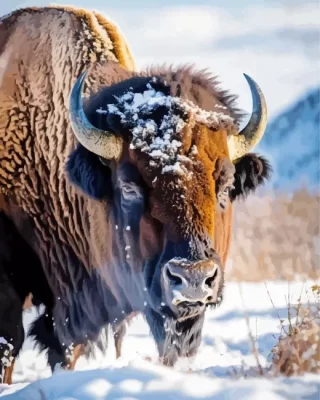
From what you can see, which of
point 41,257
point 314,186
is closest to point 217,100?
point 314,186

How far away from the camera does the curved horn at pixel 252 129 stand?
240 cm

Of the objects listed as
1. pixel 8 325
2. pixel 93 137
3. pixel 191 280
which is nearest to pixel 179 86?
pixel 93 137

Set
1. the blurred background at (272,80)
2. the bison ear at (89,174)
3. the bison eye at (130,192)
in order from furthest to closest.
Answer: the blurred background at (272,80)
the bison ear at (89,174)
the bison eye at (130,192)

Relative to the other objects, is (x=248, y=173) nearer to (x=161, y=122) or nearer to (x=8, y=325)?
(x=161, y=122)

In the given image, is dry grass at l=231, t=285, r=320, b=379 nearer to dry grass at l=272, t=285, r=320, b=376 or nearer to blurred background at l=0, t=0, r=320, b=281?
dry grass at l=272, t=285, r=320, b=376

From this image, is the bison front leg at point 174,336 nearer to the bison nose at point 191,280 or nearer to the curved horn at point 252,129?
the bison nose at point 191,280

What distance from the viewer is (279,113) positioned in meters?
2.59

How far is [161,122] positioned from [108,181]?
26 cm

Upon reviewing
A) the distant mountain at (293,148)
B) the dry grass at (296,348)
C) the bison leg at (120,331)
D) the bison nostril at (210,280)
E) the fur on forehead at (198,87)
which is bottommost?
the bison leg at (120,331)

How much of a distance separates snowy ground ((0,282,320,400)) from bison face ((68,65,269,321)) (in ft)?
0.59

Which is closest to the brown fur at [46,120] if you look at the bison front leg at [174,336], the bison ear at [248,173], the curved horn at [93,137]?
the curved horn at [93,137]

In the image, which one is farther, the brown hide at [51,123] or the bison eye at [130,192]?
the brown hide at [51,123]

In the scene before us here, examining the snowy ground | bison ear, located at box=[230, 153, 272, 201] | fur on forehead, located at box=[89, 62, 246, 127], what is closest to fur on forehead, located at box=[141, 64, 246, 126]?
fur on forehead, located at box=[89, 62, 246, 127]

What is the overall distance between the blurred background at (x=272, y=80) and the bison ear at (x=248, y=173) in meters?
0.04
